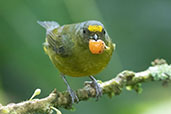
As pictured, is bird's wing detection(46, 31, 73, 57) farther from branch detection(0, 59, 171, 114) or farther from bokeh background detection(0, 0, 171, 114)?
branch detection(0, 59, 171, 114)

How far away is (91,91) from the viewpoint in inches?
127

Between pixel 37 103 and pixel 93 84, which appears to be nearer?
pixel 37 103

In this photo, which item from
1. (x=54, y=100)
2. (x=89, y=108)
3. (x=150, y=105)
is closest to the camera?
(x=54, y=100)

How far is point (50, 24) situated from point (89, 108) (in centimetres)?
136

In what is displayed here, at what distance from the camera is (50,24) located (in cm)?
448

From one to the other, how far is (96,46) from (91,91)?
44cm

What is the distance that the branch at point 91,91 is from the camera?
7.94ft

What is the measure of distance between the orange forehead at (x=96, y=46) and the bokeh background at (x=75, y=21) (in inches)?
25.9

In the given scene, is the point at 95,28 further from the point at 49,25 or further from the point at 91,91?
the point at 49,25

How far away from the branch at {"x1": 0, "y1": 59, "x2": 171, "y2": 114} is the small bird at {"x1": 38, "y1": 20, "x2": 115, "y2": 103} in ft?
0.34

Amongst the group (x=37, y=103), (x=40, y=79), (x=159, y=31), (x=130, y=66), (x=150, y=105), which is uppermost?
(x=159, y=31)

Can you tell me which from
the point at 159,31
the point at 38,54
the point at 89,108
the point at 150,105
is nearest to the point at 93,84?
the point at 89,108

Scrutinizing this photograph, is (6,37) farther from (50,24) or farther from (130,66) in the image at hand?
(130,66)

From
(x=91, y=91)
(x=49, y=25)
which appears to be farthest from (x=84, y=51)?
(x=49, y=25)
